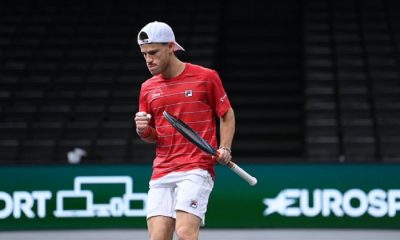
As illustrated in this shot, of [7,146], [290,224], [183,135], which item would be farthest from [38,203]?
[183,135]

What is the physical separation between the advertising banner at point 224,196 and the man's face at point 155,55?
566cm

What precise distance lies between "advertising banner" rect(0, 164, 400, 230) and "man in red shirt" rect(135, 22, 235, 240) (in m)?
5.44

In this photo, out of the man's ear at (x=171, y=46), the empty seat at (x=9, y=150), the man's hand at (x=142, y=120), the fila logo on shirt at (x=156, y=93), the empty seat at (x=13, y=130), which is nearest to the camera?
the man's hand at (x=142, y=120)

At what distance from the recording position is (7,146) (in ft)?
42.8

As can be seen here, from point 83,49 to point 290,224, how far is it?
610 centimetres

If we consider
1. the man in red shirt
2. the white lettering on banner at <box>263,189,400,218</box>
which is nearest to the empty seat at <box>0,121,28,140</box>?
the white lettering on banner at <box>263,189,400,218</box>

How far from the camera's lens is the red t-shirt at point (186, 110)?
18.4ft

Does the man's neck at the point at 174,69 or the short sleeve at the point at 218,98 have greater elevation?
the man's neck at the point at 174,69

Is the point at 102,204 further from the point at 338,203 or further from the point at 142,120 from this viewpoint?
the point at 142,120

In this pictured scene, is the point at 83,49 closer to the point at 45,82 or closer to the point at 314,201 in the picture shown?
the point at 45,82

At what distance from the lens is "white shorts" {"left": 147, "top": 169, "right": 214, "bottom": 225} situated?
5492mm

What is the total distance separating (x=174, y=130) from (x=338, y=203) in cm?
577

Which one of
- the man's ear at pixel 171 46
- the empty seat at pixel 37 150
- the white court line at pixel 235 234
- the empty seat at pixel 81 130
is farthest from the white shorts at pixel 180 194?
the empty seat at pixel 81 130

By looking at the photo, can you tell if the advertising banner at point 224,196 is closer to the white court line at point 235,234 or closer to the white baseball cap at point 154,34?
the white court line at point 235,234
